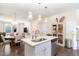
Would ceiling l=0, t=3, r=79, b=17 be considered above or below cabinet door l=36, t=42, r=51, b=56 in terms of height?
above

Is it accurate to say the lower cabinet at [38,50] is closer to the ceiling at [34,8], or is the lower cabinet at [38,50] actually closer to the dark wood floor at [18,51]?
the dark wood floor at [18,51]

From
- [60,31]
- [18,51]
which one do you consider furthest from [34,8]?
[18,51]

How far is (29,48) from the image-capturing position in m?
1.49

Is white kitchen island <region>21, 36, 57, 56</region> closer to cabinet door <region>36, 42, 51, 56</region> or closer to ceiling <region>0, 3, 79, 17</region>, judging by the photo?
cabinet door <region>36, 42, 51, 56</region>

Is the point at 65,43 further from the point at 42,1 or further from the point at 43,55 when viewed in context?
the point at 42,1

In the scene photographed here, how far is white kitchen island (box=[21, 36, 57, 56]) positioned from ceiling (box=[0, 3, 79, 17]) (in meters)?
0.43

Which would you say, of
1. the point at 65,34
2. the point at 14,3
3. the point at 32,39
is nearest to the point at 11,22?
the point at 14,3

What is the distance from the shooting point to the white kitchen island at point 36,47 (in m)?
1.47

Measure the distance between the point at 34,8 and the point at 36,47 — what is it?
61cm

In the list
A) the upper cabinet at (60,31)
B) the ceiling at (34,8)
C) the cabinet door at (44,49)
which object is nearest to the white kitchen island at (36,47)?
the cabinet door at (44,49)

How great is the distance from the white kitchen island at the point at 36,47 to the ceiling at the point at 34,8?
0.43 meters

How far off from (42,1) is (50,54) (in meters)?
0.85

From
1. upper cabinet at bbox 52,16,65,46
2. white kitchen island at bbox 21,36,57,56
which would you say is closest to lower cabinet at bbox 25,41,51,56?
white kitchen island at bbox 21,36,57,56

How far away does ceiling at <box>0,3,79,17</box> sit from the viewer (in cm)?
150
